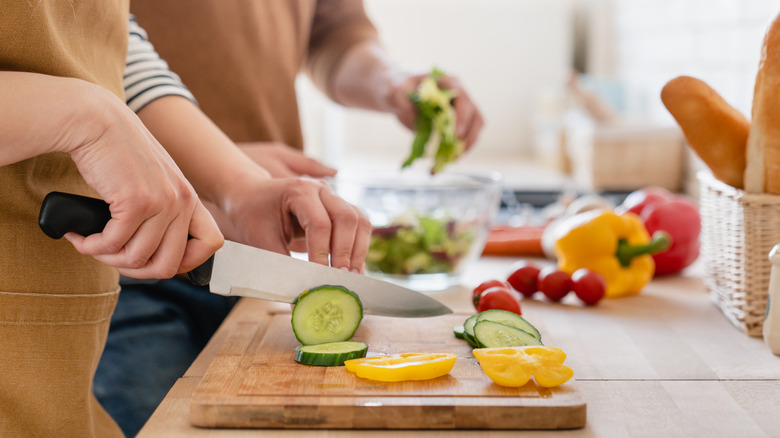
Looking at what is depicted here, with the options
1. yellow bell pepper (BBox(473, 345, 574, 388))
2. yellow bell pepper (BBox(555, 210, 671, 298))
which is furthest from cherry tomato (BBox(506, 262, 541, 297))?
yellow bell pepper (BBox(473, 345, 574, 388))

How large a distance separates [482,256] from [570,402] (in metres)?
0.95

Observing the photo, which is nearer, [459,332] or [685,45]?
[459,332]

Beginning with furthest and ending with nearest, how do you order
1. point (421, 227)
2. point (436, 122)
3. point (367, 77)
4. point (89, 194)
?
point (367, 77), point (436, 122), point (421, 227), point (89, 194)

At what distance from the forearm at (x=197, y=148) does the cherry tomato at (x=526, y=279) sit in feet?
1.63

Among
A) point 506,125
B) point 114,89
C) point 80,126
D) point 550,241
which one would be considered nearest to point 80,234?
point 80,126

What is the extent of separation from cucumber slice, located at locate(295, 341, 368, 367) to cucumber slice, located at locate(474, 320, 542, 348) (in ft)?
0.46

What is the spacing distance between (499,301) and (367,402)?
380 millimetres

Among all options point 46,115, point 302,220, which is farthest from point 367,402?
point 46,115

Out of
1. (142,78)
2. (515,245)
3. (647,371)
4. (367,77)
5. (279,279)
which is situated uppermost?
(142,78)

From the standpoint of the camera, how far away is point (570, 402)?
31.8 inches

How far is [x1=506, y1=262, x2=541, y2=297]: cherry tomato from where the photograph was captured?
1378 millimetres

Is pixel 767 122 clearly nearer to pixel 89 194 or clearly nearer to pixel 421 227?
pixel 421 227

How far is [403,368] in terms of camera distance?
86 cm

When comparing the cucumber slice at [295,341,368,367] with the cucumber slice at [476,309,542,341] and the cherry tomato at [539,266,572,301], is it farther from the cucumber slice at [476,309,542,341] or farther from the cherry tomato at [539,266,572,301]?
the cherry tomato at [539,266,572,301]
